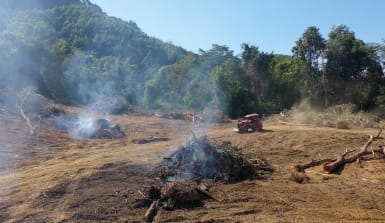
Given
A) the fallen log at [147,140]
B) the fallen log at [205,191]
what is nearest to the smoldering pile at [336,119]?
the fallen log at [147,140]

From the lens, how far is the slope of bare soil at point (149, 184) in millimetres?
7840

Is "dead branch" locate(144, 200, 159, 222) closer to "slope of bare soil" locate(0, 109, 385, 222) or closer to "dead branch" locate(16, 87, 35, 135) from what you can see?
"slope of bare soil" locate(0, 109, 385, 222)

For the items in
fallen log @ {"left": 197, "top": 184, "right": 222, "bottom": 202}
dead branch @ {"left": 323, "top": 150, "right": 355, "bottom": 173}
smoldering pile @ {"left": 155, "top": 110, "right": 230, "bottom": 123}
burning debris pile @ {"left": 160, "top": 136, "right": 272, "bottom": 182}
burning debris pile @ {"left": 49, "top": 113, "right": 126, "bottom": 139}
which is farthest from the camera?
smoldering pile @ {"left": 155, "top": 110, "right": 230, "bottom": 123}

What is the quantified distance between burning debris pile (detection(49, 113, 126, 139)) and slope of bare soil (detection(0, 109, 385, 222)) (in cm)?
347

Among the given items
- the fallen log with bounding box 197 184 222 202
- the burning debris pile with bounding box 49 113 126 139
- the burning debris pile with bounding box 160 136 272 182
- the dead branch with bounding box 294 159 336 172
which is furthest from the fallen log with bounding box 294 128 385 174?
the burning debris pile with bounding box 49 113 126 139

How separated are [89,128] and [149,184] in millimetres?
10997

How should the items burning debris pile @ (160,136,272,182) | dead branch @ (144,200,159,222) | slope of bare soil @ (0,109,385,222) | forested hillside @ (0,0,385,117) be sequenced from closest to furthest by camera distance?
1. dead branch @ (144,200,159,222)
2. slope of bare soil @ (0,109,385,222)
3. burning debris pile @ (160,136,272,182)
4. forested hillside @ (0,0,385,117)

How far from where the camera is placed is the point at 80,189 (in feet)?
29.7

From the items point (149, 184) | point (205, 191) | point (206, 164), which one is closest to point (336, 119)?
point (206, 164)

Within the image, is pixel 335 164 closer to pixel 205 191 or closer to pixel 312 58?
pixel 205 191

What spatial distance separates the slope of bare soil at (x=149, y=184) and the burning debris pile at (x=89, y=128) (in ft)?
11.4

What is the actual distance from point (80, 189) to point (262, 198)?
385 centimetres

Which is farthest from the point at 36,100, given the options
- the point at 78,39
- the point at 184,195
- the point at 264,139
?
the point at 78,39

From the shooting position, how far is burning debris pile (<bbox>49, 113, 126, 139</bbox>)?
63.3 feet
